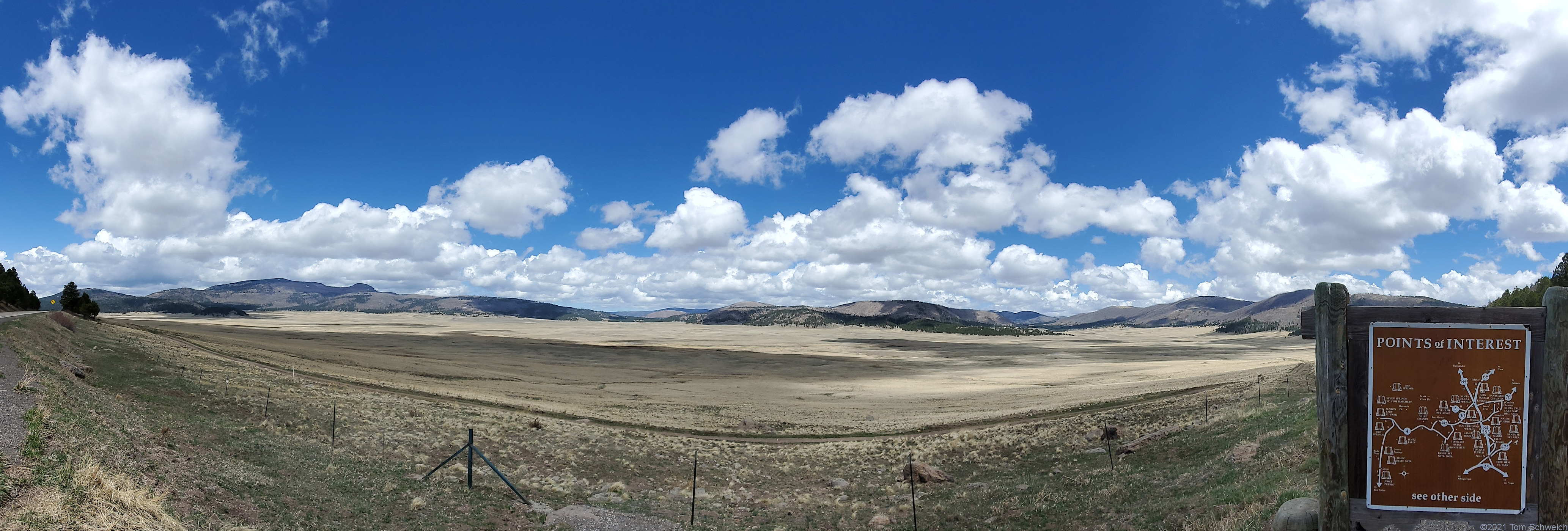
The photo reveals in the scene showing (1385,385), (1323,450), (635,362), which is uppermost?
(1385,385)

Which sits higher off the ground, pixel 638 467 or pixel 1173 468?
pixel 1173 468

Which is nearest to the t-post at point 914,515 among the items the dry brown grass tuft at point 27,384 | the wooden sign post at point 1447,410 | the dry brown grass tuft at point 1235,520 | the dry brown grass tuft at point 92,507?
the dry brown grass tuft at point 1235,520

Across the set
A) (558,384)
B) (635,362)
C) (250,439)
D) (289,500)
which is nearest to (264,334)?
(635,362)

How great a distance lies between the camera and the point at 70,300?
66.2 meters

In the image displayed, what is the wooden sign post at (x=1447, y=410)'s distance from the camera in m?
5.75

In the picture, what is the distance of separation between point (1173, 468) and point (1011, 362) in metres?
97.7

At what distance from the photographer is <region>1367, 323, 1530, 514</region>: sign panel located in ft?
18.9

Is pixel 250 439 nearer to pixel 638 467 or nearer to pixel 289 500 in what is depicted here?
pixel 289 500

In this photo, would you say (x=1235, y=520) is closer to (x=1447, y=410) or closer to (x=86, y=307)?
(x=1447, y=410)

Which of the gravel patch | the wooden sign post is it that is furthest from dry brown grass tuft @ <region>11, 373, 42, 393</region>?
the wooden sign post

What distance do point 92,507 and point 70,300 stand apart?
275ft

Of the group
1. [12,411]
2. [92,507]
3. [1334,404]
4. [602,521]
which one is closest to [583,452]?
[602,521]

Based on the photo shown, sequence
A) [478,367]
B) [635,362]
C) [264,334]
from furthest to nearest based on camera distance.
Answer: [264,334], [635,362], [478,367]

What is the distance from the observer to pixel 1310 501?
6.99 meters
